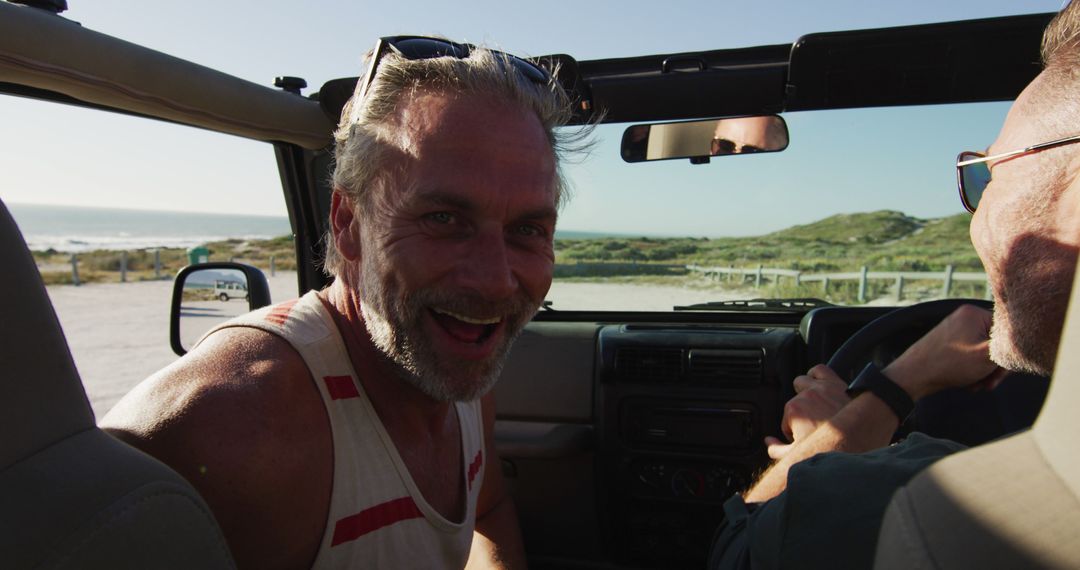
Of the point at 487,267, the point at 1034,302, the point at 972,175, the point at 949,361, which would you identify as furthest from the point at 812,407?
the point at 487,267

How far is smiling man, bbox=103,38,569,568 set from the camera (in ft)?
4.47

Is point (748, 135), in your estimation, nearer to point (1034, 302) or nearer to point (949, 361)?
point (949, 361)

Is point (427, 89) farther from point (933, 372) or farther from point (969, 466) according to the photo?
point (933, 372)

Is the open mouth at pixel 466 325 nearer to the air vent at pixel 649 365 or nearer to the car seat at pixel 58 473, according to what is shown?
the car seat at pixel 58 473

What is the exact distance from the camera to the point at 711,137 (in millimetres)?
2844

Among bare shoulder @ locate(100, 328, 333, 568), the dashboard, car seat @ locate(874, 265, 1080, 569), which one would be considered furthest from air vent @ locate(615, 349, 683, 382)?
car seat @ locate(874, 265, 1080, 569)

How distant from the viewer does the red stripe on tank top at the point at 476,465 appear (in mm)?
2002

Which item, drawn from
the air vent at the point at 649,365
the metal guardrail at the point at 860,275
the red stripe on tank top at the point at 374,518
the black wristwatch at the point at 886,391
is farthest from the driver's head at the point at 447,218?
the metal guardrail at the point at 860,275

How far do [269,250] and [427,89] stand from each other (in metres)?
3.45

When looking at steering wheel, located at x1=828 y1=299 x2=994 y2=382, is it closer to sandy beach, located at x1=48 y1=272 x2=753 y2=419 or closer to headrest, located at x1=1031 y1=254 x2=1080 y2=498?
sandy beach, located at x1=48 y1=272 x2=753 y2=419

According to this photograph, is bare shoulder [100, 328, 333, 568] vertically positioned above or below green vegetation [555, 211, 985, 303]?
below

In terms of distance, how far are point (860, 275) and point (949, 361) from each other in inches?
51.0

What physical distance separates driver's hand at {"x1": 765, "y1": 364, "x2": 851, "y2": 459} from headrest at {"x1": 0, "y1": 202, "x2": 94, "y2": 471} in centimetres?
189

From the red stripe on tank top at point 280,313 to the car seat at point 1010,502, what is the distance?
1382mm
